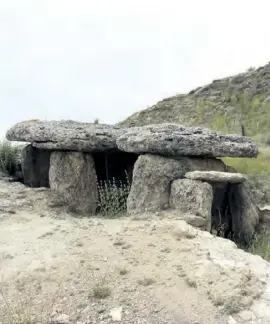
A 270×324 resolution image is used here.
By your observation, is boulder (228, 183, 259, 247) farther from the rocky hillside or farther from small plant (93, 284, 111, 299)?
the rocky hillside

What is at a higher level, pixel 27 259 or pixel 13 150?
pixel 13 150

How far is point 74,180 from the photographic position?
10.3 metres

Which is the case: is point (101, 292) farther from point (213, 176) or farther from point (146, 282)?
point (213, 176)

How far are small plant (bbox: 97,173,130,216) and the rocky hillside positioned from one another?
302 inches

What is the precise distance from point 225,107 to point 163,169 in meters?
10.9

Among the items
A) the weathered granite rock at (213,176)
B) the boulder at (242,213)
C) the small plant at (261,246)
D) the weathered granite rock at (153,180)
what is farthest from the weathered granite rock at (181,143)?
the small plant at (261,246)

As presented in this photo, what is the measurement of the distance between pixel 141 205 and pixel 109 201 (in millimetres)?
938

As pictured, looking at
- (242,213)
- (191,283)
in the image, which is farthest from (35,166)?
(191,283)

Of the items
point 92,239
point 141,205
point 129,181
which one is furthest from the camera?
point 129,181

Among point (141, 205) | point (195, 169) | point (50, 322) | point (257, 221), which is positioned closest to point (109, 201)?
point (141, 205)

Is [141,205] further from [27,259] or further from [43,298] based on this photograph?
[43,298]

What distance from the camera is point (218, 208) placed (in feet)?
31.9

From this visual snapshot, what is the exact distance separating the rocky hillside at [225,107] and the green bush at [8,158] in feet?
20.7

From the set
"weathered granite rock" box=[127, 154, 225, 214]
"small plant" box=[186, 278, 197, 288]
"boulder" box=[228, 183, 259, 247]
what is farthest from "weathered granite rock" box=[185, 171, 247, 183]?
"small plant" box=[186, 278, 197, 288]
